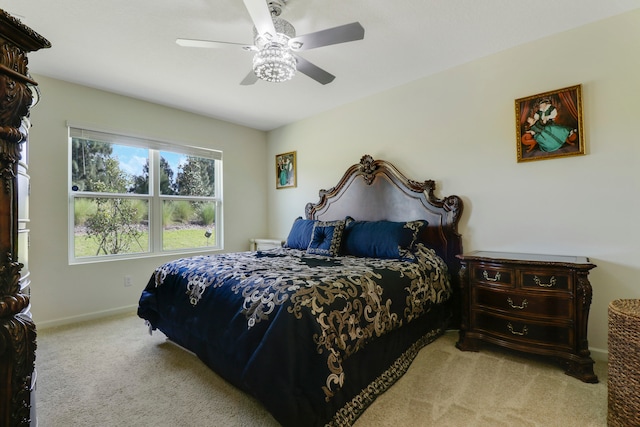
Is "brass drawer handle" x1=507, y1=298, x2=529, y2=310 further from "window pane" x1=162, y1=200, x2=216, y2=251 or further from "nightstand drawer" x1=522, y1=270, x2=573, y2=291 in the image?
"window pane" x1=162, y1=200, x2=216, y2=251

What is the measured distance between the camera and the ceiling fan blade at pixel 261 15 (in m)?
1.58

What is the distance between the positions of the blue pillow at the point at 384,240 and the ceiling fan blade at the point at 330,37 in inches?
66.1

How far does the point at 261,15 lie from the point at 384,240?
2.01m

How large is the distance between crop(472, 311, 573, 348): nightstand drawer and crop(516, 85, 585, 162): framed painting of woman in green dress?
1325 mm

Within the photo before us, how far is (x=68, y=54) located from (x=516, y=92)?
153 inches

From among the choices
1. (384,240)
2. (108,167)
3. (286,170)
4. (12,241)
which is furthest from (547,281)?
(108,167)

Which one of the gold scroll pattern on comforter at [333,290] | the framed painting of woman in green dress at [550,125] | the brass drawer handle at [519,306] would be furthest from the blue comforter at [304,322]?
the framed painting of woman in green dress at [550,125]

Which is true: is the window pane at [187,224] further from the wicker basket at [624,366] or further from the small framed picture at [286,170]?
the wicker basket at [624,366]

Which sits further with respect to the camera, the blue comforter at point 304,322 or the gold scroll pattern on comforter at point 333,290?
the gold scroll pattern on comforter at point 333,290

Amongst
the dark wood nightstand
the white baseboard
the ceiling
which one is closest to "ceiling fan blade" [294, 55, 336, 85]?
the ceiling

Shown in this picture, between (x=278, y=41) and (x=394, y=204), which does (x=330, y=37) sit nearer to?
(x=278, y=41)

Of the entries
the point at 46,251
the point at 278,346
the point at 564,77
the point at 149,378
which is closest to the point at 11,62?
the point at 278,346

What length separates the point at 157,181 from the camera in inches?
150

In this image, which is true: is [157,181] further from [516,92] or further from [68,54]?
[516,92]
